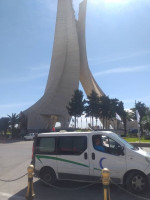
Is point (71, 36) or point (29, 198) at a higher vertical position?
point (71, 36)

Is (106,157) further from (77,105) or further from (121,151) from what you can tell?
(77,105)

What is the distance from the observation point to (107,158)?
617 cm

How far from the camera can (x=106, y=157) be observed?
6188 millimetres

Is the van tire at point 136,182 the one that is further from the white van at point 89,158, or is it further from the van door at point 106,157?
the van door at point 106,157

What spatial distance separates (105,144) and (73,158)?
0.98 metres

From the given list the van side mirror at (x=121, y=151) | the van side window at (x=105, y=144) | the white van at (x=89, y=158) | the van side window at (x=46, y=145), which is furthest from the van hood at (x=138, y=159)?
the van side window at (x=46, y=145)

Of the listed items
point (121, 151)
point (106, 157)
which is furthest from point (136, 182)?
point (106, 157)

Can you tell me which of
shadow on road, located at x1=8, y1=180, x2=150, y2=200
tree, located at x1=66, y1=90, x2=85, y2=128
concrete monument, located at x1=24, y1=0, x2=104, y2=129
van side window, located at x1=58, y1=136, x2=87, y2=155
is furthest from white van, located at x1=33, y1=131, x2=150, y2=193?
concrete monument, located at x1=24, y1=0, x2=104, y2=129

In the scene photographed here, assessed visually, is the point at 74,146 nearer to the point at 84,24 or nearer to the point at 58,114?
the point at 58,114

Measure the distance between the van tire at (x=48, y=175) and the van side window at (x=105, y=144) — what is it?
1.55m

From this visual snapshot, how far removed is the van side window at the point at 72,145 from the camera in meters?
6.52

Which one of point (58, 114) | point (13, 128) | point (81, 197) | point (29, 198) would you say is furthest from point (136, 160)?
point (58, 114)

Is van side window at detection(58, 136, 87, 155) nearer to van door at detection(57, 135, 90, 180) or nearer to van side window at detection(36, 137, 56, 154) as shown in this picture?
van door at detection(57, 135, 90, 180)

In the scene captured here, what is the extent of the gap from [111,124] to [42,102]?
68.6 ft
